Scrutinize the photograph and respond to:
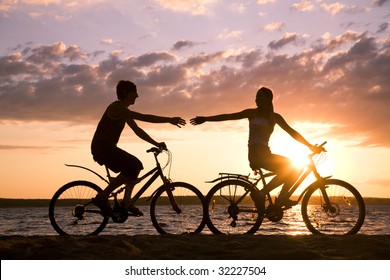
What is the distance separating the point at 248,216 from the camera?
431 inches

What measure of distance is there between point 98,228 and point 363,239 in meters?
5.18

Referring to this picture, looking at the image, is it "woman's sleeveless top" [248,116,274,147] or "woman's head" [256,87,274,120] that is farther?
"woman's head" [256,87,274,120]

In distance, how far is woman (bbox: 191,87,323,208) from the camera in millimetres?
10469

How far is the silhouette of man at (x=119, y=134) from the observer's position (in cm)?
1009

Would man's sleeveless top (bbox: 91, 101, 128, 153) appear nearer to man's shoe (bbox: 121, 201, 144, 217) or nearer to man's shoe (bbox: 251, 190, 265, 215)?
man's shoe (bbox: 121, 201, 144, 217)

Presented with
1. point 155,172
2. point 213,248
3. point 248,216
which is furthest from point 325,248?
point 155,172

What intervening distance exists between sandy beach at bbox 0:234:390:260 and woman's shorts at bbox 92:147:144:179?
1332 millimetres

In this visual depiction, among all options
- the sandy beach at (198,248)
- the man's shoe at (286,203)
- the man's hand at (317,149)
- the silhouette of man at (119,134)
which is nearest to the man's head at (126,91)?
the silhouette of man at (119,134)

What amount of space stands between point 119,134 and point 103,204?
4.77ft

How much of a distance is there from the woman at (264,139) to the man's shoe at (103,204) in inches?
92.9

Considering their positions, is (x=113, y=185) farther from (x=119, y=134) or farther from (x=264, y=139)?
(x=264, y=139)

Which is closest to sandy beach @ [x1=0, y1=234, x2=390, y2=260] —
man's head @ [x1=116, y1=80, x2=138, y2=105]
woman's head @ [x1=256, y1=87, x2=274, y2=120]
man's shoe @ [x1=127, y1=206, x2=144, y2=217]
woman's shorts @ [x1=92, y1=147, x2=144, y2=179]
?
man's shoe @ [x1=127, y1=206, x2=144, y2=217]

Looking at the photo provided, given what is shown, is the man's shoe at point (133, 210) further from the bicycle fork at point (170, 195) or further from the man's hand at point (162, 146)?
the man's hand at point (162, 146)
